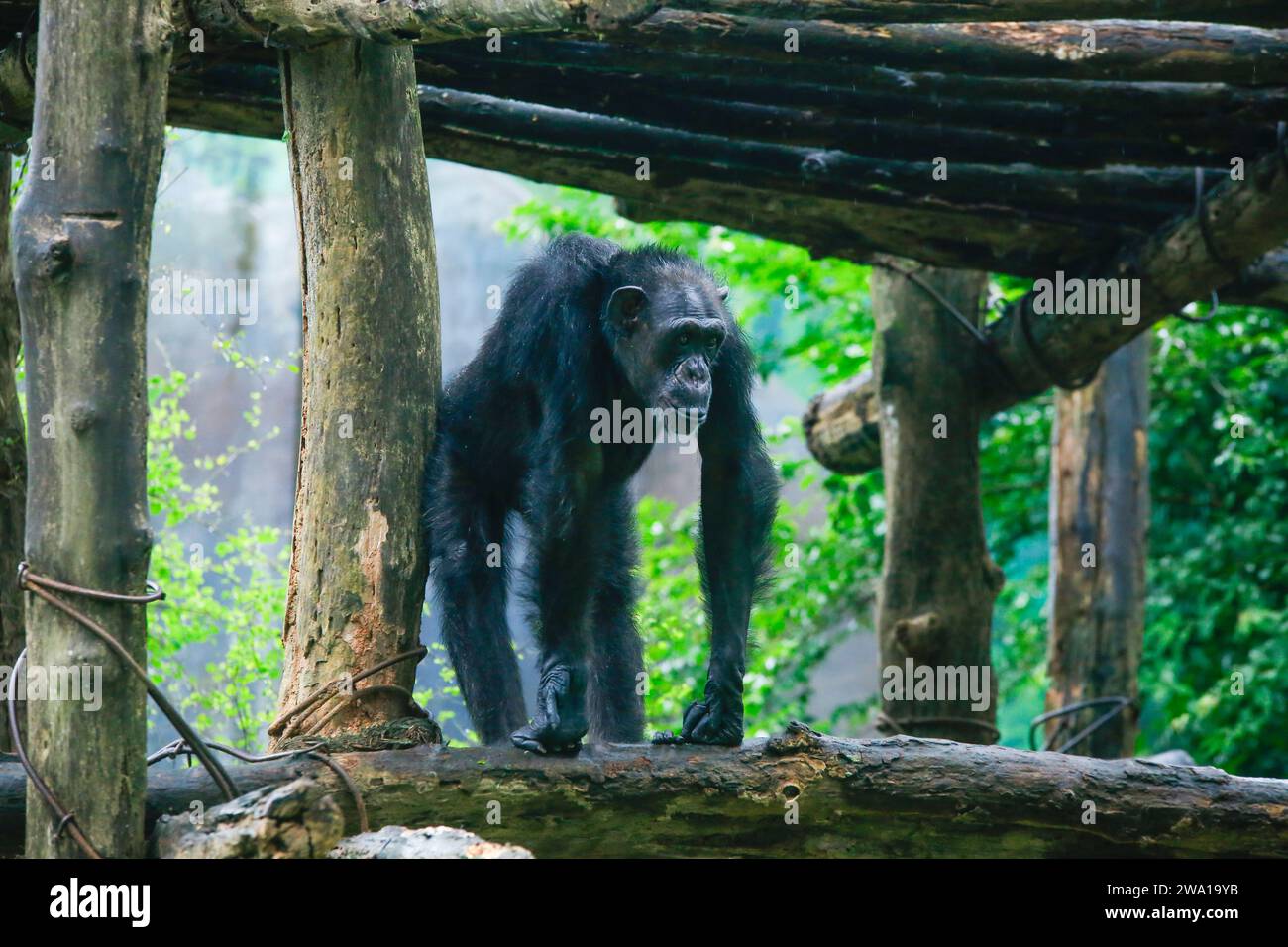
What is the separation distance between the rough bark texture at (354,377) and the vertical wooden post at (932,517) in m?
3.35

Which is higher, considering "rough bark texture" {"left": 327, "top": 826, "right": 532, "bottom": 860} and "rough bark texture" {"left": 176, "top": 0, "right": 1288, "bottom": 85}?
"rough bark texture" {"left": 176, "top": 0, "right": 1288, "bottom": 85}

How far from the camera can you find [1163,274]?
597 centimetres

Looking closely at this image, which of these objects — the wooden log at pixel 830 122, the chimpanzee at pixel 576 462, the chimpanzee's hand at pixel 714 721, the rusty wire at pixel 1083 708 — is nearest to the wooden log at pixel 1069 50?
the wooden log at pixel 830 122

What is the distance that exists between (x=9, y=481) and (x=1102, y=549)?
5653 mm

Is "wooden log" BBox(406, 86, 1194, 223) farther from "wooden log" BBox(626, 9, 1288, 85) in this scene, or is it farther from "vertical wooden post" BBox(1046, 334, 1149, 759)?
"vertical wooden post" BBox(1046, 334, 1149, 759)

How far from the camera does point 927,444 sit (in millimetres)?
6992

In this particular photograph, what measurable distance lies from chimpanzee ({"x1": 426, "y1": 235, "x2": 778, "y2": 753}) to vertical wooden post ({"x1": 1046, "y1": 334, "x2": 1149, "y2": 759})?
355cm

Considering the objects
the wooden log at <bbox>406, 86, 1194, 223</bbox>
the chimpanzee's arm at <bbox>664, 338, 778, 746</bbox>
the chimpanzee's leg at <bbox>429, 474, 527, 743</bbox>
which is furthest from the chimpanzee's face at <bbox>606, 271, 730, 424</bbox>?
the wooden log at <bbox>406, 86, 1194, 223</bbox>

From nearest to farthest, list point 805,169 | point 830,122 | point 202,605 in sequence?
1. point 830,122
2. point 805,169
3. point 202,605

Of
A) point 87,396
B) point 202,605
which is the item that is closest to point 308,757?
point 87,396

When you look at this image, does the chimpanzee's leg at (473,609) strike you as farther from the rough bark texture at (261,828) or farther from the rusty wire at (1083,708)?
the rusty wire at (1083,708)

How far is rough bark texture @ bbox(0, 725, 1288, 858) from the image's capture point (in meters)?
3.87

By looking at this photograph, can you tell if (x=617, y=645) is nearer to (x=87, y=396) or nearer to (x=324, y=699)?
(x=324, y=699)

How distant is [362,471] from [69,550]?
113 cm
